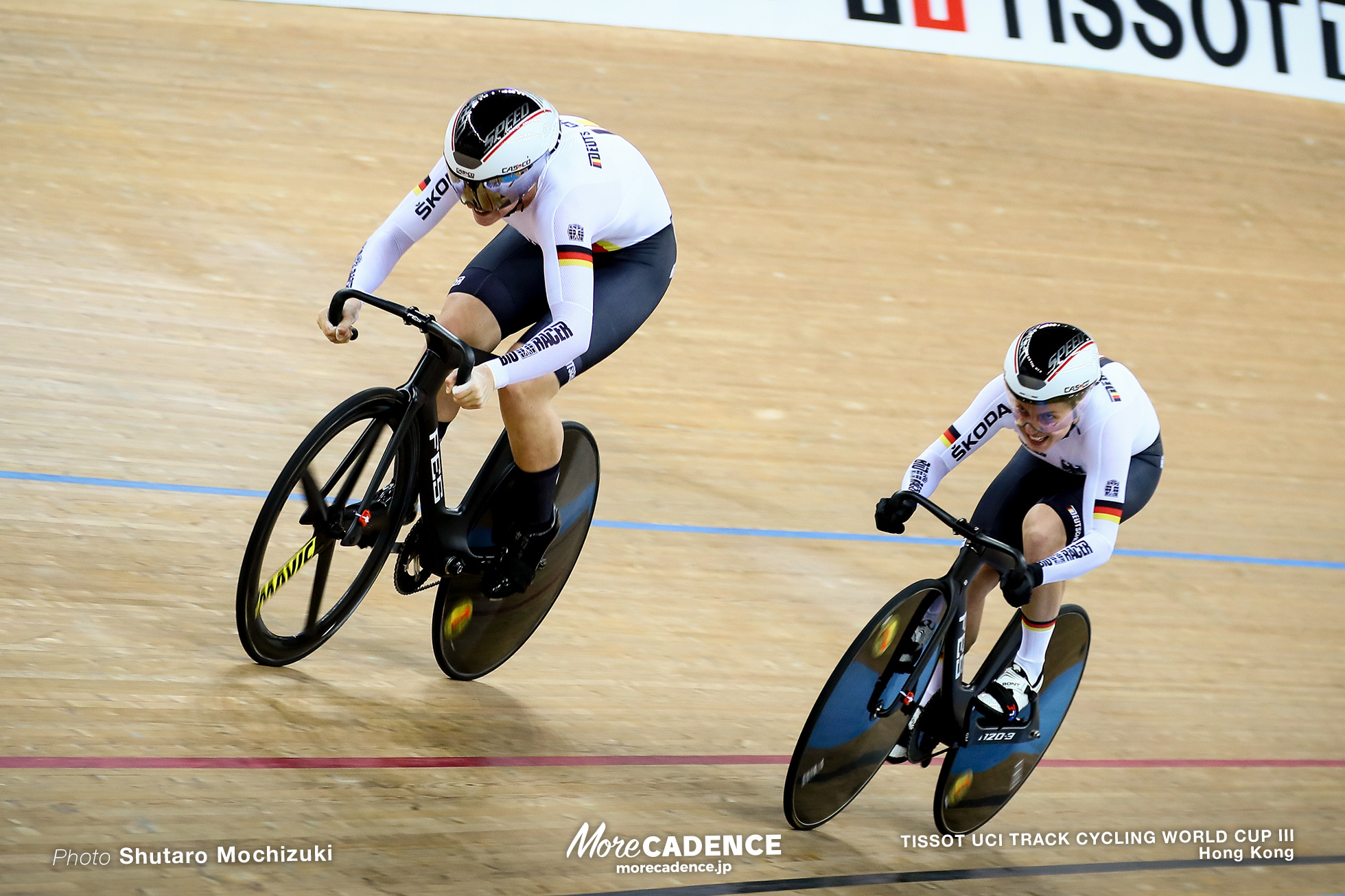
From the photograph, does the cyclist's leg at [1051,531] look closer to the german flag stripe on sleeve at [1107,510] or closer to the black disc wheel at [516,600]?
the german flag stripe on sleeve at [1107,510]

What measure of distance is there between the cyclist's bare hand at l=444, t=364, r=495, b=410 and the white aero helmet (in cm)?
95

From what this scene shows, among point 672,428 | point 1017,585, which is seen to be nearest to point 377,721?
point 1017,585

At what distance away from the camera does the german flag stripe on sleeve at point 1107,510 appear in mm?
2545

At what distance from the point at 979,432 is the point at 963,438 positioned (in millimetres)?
34

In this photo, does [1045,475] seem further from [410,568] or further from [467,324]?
[410,568]

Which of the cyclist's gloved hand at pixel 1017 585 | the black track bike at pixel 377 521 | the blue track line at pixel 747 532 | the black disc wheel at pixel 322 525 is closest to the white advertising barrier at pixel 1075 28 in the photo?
the blue track line at pixel 747 532

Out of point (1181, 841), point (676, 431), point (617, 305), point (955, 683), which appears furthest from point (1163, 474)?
point (617, 305)

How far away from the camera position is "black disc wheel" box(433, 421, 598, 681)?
2.83 m

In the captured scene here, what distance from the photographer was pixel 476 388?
2.26 m

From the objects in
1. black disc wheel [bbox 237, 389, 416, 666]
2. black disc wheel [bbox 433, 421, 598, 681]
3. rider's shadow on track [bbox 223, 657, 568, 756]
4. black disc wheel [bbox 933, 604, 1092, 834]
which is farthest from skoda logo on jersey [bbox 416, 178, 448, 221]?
black disc wheel [bbox 933, 604, 1092, 834]

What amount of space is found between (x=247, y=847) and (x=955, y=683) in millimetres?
1384

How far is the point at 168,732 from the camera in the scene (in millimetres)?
2385

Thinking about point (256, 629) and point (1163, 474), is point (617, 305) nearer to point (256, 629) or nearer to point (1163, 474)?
point (256, 629)

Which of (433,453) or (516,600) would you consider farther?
(516,600)
